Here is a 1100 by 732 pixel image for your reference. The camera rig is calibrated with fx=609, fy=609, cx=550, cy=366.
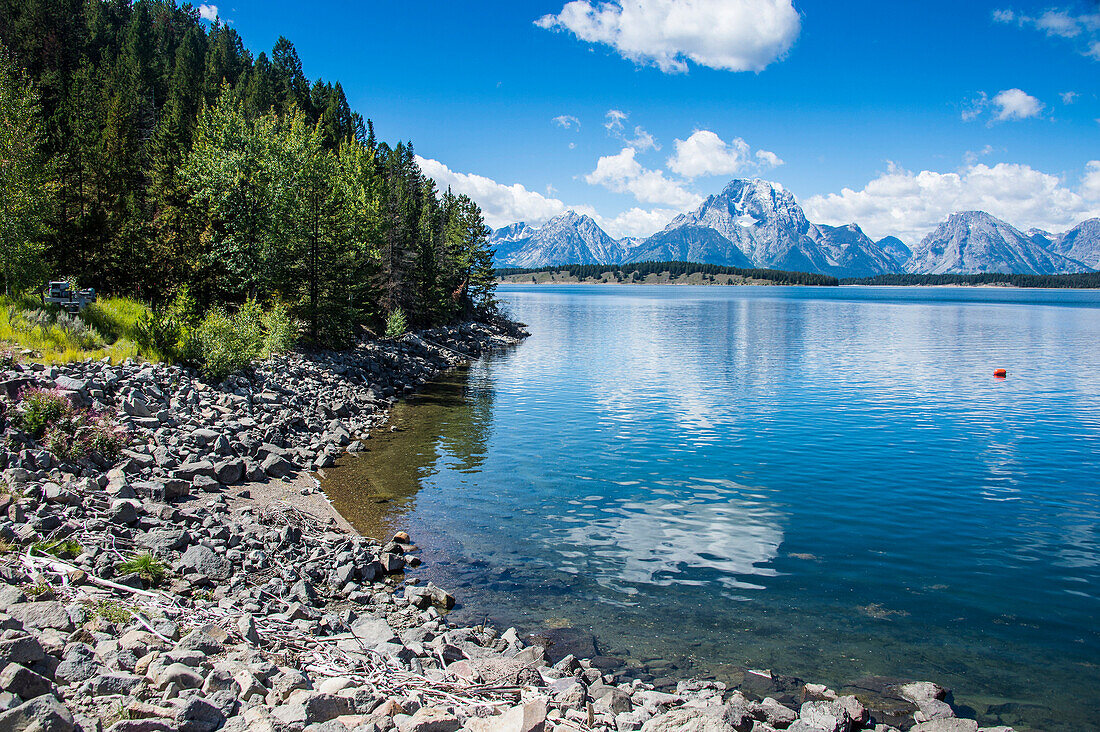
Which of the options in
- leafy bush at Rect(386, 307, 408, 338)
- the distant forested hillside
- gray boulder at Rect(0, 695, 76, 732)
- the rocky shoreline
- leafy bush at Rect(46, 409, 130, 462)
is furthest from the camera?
leafy bush at Rect(386, 307, 408, 338)

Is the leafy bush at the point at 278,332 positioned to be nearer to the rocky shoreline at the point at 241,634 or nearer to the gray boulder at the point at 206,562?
the rocky shoreline at the point at 241,634

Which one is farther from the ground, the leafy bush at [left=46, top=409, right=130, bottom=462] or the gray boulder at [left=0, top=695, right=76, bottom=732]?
the leafy bush at [left=46, top=409, right=130, bottom=462]

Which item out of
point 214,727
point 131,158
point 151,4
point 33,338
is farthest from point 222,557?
point 151,4

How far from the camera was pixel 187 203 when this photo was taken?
149 feet

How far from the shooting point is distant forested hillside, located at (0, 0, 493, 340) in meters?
33.1

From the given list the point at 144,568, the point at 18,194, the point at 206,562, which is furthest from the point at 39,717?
the point at 18,194

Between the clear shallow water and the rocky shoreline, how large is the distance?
1552 mm

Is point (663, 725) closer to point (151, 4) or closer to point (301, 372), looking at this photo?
point (301, 372)

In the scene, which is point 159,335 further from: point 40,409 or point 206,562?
point 206,562

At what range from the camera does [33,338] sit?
78.0 ft

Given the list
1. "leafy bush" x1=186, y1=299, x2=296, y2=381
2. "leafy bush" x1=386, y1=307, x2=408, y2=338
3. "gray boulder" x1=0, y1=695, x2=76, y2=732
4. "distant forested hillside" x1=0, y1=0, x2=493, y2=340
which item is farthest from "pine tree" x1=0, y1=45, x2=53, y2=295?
"leafy bush" x1=386, y1=307, x2=408, y2=338

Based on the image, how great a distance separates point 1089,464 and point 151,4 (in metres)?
167

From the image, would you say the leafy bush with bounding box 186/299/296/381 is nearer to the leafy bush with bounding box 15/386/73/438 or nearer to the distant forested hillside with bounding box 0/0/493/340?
the distant forested hillside with bounding box 0/0/493/340

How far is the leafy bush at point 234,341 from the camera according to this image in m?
29.8
